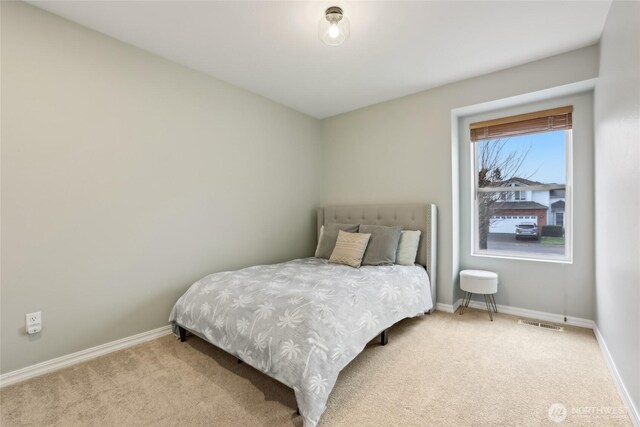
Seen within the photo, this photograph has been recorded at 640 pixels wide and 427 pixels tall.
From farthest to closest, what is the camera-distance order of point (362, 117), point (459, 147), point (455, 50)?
1. point (362, 117)
2. point (459, 147)
3. point (455, 50)

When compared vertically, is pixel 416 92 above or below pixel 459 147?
above

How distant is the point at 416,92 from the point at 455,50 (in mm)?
859

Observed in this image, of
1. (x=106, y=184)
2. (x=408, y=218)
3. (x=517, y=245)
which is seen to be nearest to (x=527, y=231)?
(x=517, y=245)

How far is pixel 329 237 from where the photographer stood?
3.39 m

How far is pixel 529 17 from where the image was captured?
2.08 meters

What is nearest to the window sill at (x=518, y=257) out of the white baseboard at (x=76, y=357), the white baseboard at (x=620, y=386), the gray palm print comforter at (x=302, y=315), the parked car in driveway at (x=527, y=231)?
the parked car in driveway at (x=527, y=231)

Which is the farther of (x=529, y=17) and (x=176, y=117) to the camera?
(x=176, y=117)

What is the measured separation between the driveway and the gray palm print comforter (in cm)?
118

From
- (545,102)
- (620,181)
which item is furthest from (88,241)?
(545,102)

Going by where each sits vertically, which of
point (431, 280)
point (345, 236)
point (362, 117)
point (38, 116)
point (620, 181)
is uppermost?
point (362, 117)

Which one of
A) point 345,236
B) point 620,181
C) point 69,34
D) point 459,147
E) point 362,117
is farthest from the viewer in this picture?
point 362,117

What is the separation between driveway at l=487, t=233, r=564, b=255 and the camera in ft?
9.73

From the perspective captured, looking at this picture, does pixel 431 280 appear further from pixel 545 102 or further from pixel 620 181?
pixel 545 102

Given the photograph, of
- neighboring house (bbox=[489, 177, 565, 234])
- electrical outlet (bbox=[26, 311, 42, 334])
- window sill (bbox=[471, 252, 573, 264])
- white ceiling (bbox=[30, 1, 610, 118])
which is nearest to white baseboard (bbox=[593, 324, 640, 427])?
window sill (bbox=[471, 252, 573, 264])
